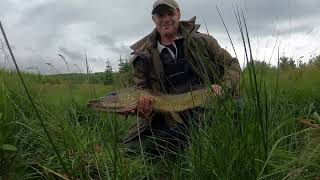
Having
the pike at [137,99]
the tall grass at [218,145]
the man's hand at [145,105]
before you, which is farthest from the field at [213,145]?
the man's hand at [145,105]

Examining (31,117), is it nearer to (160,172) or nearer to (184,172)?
(160,172)

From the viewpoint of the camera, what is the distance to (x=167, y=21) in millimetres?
5016

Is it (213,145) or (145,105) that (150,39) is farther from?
(213,145)

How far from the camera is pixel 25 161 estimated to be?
11.0 feet

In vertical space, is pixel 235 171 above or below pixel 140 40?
below

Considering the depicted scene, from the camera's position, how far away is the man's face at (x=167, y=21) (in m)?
4.97

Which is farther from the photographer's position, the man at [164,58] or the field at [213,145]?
the man at [164,58]

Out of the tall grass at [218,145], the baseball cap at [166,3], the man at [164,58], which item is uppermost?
the baseball cap at [166,3]

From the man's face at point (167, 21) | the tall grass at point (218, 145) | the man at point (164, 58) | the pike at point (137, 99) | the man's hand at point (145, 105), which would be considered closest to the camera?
the tall grass at point (218, 145)

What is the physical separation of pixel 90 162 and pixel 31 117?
3.13ft

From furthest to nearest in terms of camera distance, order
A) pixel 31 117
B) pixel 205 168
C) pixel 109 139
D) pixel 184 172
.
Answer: pixel 31 117 < pixel 109 139 < pixel 184 172 < pixel 205 168

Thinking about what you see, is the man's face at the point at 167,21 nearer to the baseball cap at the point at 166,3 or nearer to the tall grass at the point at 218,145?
the baseball cap at the point at 166,3

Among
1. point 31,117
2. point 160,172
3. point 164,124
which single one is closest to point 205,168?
point 160,172

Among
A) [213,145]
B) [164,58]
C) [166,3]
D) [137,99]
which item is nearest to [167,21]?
[166,3]
